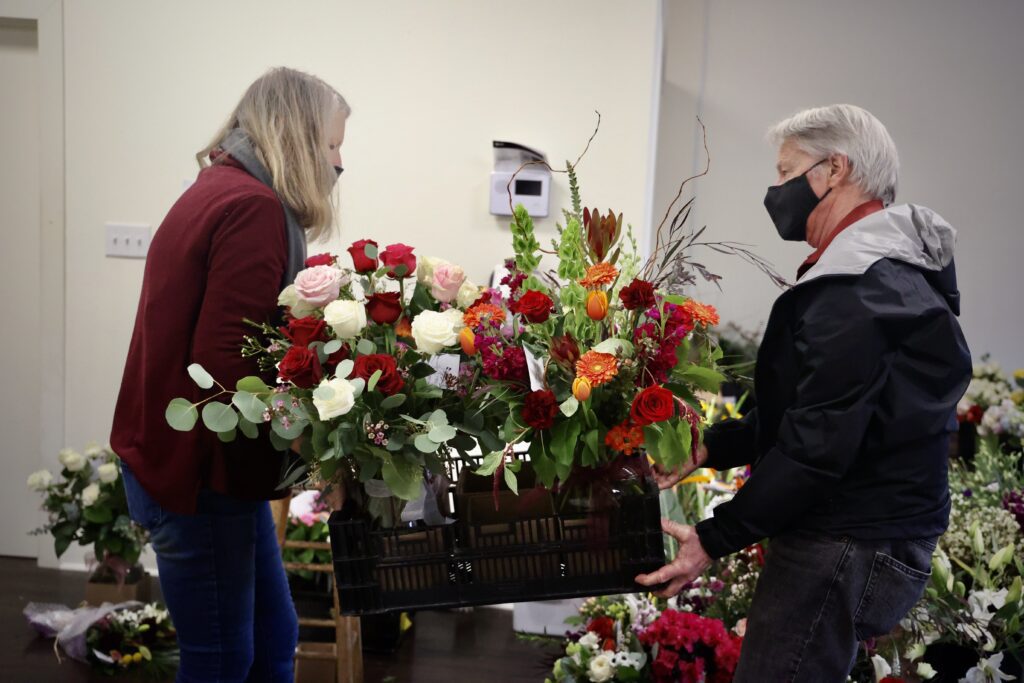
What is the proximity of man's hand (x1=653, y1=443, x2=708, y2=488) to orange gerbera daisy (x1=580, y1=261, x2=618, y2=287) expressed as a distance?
0.38 meters

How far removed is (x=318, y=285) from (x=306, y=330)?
0.08 meters

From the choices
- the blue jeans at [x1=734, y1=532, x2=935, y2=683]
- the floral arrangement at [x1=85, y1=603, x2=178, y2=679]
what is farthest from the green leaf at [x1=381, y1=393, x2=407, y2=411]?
the floral arrangement at [x1=85, y1=603, x2=178, y2=679]

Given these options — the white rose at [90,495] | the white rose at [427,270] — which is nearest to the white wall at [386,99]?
the white rose at [90,495]

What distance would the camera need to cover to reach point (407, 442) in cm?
128

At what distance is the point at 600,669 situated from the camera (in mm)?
1864

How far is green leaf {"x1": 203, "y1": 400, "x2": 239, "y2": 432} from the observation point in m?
1.28

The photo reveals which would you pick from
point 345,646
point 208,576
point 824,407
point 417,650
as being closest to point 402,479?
point 208,576

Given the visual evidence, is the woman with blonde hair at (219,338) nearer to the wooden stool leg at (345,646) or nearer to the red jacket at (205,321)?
the red jacket at (205,321)

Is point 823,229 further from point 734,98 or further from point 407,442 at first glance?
point 734,98

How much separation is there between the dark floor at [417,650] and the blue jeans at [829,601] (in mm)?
1143

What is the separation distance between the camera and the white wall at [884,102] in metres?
4.36

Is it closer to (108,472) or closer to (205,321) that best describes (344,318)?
(205,321)

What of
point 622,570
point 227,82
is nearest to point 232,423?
point 622,570

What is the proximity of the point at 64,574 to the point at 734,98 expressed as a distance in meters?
3.73
